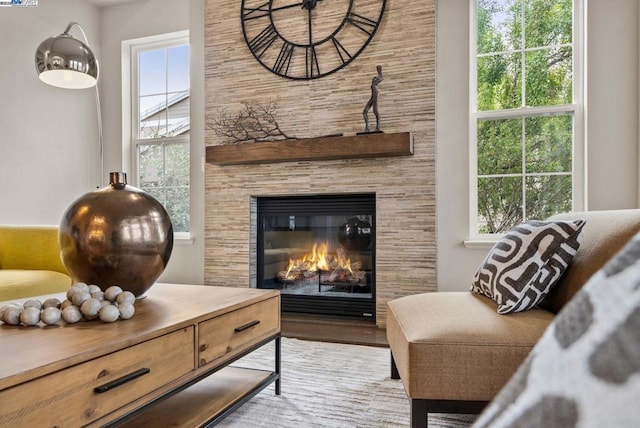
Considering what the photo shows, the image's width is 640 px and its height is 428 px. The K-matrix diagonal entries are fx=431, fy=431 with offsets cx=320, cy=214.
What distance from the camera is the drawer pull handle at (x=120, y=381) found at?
1.02 meters

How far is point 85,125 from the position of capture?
4.20 meters

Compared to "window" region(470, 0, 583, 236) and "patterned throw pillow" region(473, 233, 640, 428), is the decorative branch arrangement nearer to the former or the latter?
"window" region(470, 0, 583, 236)

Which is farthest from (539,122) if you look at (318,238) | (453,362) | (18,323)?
(18,323)

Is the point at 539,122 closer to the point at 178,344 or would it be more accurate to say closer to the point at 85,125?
the point at 178,344

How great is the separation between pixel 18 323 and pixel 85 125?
137 inches

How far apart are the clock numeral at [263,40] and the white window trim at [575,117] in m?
1.55

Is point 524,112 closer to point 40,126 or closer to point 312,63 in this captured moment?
point 312,63

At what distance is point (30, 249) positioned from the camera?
2.91 meters

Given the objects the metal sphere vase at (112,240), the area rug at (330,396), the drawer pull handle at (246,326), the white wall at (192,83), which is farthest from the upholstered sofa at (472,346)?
the white wall at (192,83)

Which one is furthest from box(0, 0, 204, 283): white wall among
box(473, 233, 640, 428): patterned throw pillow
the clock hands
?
box(473, 233, 640, 428): patterned throw pillow

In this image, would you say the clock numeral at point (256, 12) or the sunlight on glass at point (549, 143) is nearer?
the sunlight on glass at point (549, 143)

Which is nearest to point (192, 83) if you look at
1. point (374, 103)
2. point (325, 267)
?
point (374, 103)

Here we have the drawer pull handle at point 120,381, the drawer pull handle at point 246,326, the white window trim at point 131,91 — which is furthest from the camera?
the white window trim at point 131,91

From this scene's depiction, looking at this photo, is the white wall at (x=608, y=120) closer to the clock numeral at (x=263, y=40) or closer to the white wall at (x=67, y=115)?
the clock numeral at (x=263, y=40)
